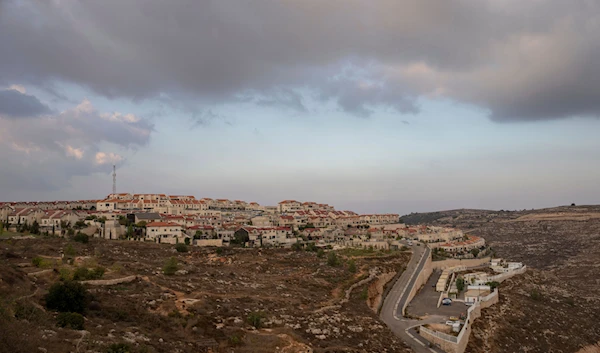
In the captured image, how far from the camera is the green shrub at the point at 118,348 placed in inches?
681

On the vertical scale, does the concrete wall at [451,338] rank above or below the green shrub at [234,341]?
below

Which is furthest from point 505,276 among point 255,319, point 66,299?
point 66,299

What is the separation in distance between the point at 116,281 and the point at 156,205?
68.9m

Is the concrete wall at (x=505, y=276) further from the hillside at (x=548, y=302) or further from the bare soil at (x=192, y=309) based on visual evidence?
the bare soil at (x=192, y=309)

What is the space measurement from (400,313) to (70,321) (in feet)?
98.3

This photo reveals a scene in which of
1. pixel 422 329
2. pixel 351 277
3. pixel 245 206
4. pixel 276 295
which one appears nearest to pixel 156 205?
pixel 245 206

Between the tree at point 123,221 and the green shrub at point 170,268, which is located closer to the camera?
the green shrub at point 170,268

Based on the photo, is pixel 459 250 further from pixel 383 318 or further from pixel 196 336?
pixel 196 336

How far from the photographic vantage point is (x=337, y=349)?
25297 mm

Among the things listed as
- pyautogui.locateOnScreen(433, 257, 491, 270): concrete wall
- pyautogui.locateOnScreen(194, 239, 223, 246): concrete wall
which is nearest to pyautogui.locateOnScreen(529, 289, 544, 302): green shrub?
pyautogui.locateOnScreen(433, 257, 491, 270): concrete wall

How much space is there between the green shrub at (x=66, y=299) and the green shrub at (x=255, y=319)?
9.43m

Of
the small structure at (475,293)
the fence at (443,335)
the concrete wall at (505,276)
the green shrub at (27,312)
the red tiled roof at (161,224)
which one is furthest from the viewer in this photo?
the red tiled roof at (161,224)

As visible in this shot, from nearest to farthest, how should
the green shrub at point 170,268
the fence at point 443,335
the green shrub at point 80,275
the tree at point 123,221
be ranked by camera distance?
the green shrub at point 80,275
the fence at point 443,335
the green shrub at point 170,268
the tree at point 123,221

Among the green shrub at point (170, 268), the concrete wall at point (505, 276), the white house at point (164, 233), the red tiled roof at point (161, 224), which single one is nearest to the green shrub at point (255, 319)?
the green shrub at point (170, 268)
